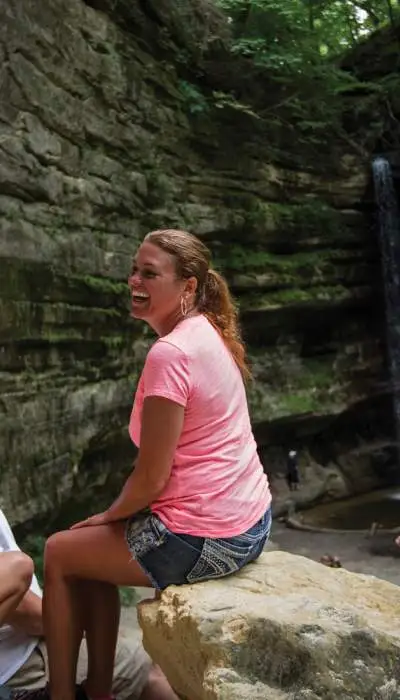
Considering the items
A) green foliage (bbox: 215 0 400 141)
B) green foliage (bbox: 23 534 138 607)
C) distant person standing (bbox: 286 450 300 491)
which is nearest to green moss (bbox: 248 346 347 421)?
distant person standing (bbox: 286 450 300 491)

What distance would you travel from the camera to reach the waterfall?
14523mm

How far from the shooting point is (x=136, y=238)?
834 cm

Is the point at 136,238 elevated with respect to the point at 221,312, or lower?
elevated

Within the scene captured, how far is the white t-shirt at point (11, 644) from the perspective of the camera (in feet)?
7.37

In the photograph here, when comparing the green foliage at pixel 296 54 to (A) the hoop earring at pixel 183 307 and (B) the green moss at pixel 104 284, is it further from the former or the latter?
(A) the hoop earring at pixel 183 307

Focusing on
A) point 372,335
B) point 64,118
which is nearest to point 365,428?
point 372,335

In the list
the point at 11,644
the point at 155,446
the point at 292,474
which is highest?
the point at 155,446

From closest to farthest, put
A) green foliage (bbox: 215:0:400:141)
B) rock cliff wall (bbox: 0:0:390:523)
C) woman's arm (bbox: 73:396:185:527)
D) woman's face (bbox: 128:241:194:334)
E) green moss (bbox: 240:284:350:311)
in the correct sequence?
1. woman's arm (bbox: 73:396:185:527)
2. woman's face (bbox: 128:241:194:334)
3. rock cliff wall (bbox: 0:0:390:523)
4. green foliage (bbox: 215:0:400:141)
5. green moss (bbox: 240:284:350:311)

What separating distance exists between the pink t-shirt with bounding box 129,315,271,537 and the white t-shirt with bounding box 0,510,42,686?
671 mm

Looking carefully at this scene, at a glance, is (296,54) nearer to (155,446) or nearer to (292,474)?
(292,474)

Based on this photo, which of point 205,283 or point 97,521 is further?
point 205,283

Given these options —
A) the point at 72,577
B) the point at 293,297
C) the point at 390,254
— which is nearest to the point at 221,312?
the point at 72,577

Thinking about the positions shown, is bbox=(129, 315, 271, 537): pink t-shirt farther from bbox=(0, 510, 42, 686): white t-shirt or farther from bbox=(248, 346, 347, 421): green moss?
bbox=(248, 346, 347, 421): green moss

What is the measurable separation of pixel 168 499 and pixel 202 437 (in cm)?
22
